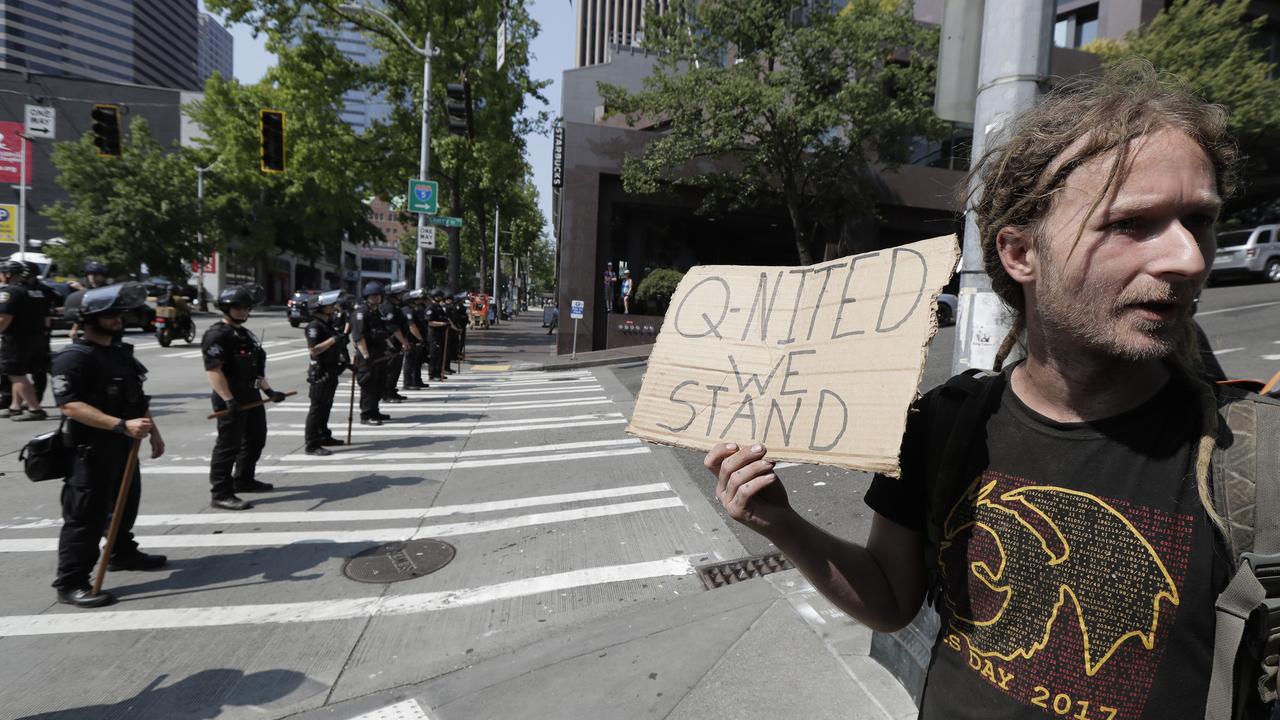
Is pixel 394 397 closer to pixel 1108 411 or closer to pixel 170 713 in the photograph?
pixel 170 713

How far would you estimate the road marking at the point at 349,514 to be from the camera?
19.4ft

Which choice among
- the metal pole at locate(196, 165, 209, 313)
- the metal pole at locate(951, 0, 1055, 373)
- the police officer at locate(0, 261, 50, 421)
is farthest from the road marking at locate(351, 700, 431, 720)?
the metal pole at locate(196, 165, 209, 313)

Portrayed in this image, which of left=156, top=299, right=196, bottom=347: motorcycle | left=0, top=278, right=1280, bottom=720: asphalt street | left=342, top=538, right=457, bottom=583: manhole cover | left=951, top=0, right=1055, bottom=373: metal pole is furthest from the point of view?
left=156, top=299, right=196, bottom=347: motorcycle

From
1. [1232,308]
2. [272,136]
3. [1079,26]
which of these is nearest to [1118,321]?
[272,136]

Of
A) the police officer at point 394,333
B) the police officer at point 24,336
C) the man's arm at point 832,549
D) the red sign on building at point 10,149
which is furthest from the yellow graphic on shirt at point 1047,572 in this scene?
the red sign on building at point 10,149

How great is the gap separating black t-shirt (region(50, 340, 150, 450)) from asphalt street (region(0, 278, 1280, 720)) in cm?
112

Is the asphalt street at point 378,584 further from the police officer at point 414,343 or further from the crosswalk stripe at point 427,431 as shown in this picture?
the police officer at point 414,343

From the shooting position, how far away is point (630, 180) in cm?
2200

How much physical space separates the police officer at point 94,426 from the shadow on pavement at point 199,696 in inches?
54.0

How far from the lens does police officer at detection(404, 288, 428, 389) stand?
1417 cm

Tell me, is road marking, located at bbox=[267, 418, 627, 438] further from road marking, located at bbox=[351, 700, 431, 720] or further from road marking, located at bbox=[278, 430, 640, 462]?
road marking, located at bbox=[351, 700, 431, 720]

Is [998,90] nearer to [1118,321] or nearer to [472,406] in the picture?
[1118,321]

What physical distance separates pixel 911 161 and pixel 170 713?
31615mm

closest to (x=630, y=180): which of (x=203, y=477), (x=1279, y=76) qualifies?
(x=203, y=477)
